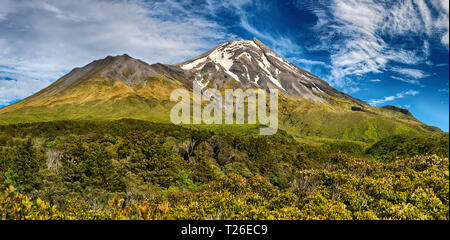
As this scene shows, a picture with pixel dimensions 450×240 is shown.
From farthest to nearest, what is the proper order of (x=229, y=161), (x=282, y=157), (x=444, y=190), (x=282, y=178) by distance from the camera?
(x=282, y=157) → (x=229, y=161) → (x=282, y=178) → (x=444, y=190)

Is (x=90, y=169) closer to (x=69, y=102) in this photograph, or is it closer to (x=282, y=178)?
(x=282, y=178)

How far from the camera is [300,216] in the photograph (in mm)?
11758

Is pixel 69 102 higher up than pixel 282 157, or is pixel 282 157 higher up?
pixel 69 102

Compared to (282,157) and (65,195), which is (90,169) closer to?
(65,195)

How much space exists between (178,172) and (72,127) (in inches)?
1897

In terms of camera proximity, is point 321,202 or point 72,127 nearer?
point 321,202

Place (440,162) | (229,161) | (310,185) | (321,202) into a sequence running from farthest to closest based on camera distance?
1. (229,161)
2. (440,162)
3. (310,185)
4. (321,202)

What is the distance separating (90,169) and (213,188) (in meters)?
15.0

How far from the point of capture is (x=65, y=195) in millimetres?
20969

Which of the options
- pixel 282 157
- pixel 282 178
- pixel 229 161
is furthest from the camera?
pixel 282 157

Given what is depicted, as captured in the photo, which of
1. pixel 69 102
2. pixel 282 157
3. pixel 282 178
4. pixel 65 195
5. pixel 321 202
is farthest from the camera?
pixel 69 102
